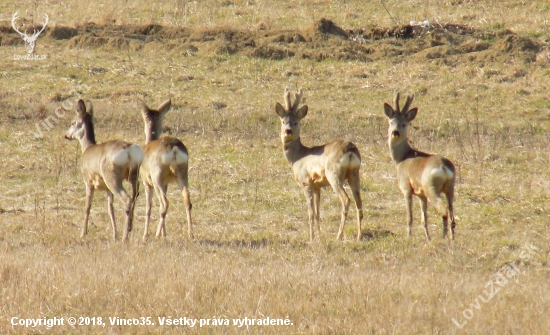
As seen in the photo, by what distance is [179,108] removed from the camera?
20.2 metres

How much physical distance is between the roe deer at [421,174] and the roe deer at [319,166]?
2.46 feet

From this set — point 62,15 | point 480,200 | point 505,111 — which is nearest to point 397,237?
point 480,200

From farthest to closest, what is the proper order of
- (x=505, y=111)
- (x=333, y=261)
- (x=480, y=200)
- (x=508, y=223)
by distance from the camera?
1. (x=505, y=111)
2. (x=480, y=200)
3. (x=508, y=223)
4. (x=333, y=261)

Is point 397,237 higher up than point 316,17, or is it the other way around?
point 316,17

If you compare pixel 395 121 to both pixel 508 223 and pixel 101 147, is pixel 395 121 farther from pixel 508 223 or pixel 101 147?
pixel 101 147

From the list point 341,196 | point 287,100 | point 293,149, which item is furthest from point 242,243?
point 287,100

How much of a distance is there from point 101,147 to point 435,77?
14.6m

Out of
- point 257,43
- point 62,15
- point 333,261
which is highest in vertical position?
point 62,15

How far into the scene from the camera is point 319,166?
10.8m

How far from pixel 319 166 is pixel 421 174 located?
1.51 meters

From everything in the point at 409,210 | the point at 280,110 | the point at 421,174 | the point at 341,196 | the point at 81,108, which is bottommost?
the point at 409,210

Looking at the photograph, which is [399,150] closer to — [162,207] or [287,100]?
[287,100]

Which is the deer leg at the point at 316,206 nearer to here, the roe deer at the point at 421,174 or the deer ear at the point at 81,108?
the roe deer at the point at 421,174

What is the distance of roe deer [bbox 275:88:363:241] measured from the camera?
10438 mm
